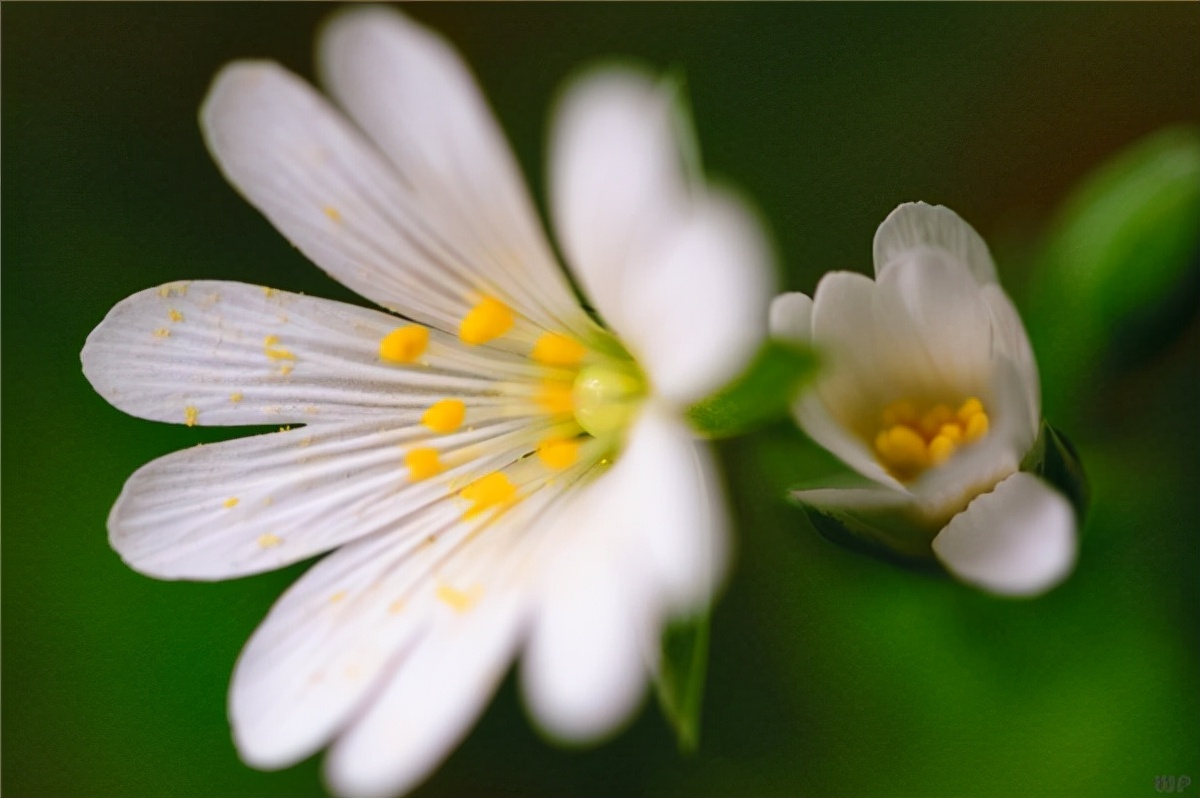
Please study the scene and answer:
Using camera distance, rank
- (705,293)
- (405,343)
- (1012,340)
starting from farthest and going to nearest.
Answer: (405,343) < (1012,340) < (705,293)

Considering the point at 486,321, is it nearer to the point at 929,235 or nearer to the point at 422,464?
the point at 422,464

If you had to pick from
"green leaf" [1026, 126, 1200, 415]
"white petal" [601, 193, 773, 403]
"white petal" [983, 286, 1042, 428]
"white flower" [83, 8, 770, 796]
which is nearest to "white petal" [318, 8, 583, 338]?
"white flower" [83, 8, 770, 796]

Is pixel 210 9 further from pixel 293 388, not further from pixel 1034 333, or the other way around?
pixel 1034 333

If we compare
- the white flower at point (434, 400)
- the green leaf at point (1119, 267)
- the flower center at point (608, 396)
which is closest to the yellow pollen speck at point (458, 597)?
the white flower at point (434, 400)

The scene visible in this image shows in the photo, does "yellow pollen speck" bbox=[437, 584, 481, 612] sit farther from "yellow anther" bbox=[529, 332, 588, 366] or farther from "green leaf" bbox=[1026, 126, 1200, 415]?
"green leaf" bbox=[1026, 126, 1200, 415]

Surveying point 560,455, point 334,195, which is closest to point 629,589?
point 560,455

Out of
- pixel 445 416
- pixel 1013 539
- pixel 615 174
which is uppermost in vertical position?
pixel 615 174
